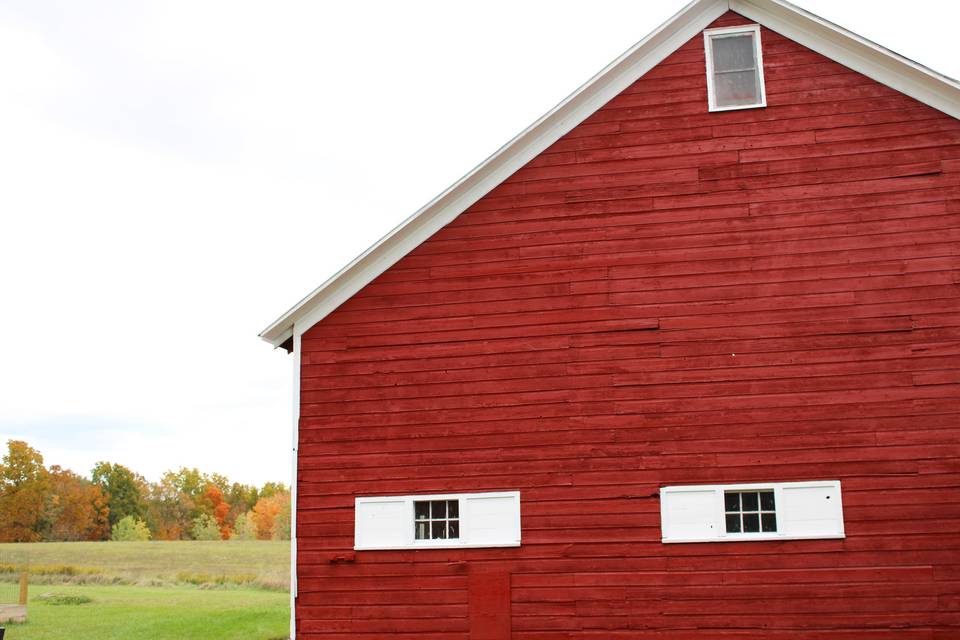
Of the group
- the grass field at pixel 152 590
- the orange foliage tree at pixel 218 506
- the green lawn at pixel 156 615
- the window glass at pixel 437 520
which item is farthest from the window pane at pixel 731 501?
the orange foliage tree at pixel 218 506

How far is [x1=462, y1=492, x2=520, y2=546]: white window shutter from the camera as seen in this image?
1130 centimetres

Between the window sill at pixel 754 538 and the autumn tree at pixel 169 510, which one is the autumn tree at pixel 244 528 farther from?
the window sill at pixel 754 538

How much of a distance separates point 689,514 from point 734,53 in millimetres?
5969

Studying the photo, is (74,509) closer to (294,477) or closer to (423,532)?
(294,477)

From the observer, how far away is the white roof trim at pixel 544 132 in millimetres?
11828

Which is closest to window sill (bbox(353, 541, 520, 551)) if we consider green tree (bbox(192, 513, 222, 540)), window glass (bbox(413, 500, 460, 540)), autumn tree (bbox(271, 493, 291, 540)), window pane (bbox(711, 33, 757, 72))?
window glass (bbox(413, 500, 460, 540))

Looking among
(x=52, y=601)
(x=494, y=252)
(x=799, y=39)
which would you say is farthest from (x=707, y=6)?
(x=52, y=601)

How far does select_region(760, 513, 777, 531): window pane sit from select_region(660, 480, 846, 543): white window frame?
7 centimetres

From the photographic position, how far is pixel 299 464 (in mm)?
11938

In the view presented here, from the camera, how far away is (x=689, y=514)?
36.0ft

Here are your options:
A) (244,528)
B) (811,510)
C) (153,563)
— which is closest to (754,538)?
(811,510)

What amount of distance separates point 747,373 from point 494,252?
11.6 feet

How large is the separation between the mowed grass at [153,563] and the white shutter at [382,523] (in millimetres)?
29564

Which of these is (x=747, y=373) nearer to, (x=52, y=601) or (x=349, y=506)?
(x=349, y=506)
